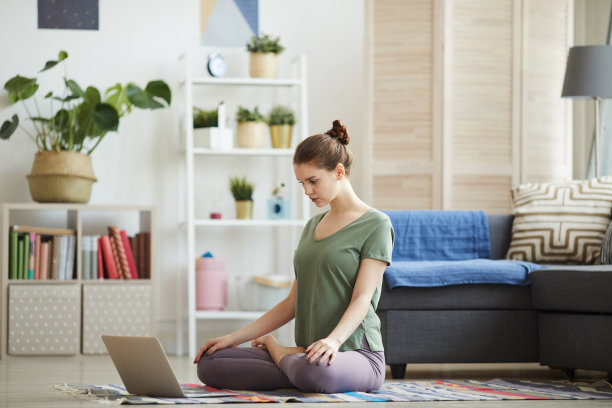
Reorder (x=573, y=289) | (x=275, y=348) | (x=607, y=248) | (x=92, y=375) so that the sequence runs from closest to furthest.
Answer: (x=275, y=348), (x=573, y=289), (x=92, y=375), (x=607, y=248)

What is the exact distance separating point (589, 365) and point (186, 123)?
8.02ft

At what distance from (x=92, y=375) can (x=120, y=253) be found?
1.15m

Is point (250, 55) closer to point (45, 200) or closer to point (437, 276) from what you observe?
point (45, 200)

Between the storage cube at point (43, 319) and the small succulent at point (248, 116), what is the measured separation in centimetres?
122

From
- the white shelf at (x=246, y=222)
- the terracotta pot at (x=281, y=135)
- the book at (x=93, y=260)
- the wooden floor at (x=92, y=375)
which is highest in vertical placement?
the terracotta pot at (x=281, y=135)

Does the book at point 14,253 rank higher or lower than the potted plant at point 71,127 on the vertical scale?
lower

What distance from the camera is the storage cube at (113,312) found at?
4.46m

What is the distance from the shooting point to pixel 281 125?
4758 mm

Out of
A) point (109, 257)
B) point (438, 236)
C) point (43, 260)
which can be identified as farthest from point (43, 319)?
point (438, 236)

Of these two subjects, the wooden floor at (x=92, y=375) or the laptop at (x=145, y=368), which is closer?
the laptop at (x=145, y=368)

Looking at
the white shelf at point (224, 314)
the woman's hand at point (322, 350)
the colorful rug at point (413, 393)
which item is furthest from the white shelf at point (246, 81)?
the woman's hand at point (322, 350)

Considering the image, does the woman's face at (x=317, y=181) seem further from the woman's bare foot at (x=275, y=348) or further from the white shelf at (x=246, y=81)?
the white shelf at (x=246, y=81)

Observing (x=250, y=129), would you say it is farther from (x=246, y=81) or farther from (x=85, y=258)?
(x=85, y=258)

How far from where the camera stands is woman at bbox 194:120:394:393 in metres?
2.48
